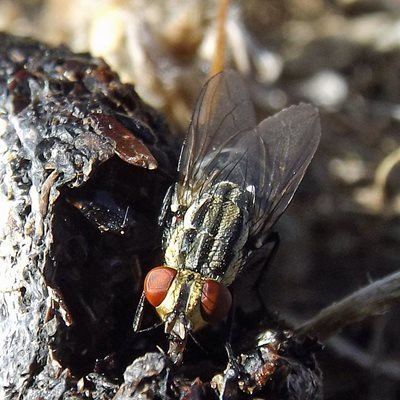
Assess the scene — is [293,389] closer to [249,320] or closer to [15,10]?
[249,320]

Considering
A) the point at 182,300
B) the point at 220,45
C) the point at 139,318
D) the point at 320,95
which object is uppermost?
the point at 220,45

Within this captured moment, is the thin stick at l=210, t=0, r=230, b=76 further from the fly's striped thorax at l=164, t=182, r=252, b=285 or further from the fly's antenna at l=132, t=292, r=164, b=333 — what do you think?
the fly's antenna at l=132, t=292, r=164, b=333

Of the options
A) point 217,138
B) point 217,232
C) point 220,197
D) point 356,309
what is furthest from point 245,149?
point 356,309

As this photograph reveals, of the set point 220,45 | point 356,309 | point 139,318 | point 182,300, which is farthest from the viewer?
point 220,45

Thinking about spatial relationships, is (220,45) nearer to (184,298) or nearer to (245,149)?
(245,149)

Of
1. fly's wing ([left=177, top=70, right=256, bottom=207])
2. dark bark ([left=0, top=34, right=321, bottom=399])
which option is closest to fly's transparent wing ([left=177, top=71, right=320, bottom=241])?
fly's wing ([left=177, top=70, right=256, bottom=207])

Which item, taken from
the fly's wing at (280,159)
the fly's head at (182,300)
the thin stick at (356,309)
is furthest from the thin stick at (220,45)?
the fly's head at (182,300)

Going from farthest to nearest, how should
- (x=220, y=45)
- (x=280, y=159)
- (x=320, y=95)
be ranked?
1. (x=320, y=95)
2. (x=220, y=45)
3. (x=280, y=159)
